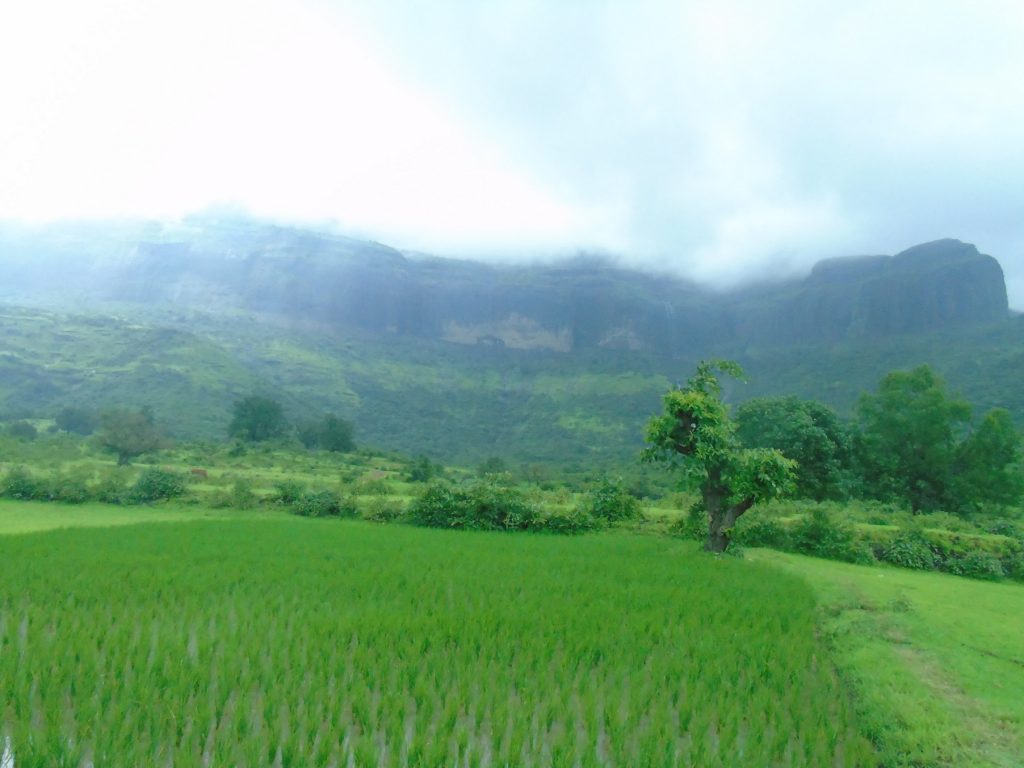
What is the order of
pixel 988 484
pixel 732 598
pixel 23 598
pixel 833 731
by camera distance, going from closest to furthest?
pixel 833 731 → pixel 23 598 → pixel 732 598 → pixel 988 484

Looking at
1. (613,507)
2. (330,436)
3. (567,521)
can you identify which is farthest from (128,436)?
(613,507)

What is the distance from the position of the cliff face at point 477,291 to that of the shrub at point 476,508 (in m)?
95.9

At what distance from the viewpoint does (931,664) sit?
685cm

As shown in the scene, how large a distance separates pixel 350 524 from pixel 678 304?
411ft

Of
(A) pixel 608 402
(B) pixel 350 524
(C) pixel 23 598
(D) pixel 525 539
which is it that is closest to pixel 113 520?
(B) pixel 350 524

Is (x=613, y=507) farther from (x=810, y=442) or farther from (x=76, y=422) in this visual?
(x=76, y=422)

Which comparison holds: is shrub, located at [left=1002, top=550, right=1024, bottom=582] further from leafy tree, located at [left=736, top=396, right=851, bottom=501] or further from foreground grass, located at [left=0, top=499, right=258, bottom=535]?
foreground grass, located at [left=0, top=499, right=258, bottom=535]

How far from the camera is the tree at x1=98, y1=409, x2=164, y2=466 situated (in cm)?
2878

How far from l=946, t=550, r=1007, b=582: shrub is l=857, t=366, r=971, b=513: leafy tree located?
14.1 metres

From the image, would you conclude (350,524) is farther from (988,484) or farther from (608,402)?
(608,402)

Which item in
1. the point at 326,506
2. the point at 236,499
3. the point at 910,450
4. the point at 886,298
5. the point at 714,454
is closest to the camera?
the point at 714,454

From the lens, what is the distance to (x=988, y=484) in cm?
2611

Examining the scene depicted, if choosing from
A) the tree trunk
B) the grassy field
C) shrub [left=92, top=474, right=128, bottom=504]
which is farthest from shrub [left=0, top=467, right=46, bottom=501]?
the tree trunk

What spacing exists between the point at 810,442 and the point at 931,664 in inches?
904
